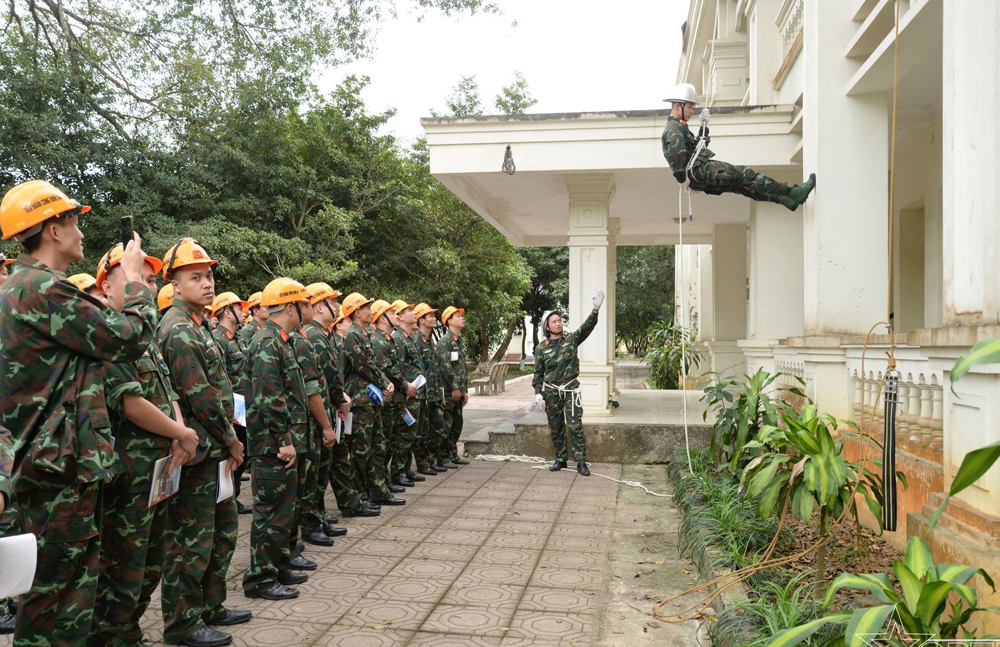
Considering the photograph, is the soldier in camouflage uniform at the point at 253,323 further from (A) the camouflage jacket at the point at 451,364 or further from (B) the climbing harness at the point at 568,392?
(B) the climbing harness at the point at 568,392

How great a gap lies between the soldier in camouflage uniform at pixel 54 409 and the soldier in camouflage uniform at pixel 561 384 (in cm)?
649

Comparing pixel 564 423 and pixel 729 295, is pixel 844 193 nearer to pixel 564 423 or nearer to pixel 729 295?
pixel 564 423

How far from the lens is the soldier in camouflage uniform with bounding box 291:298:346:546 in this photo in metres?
5.14

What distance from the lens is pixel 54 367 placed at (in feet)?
9.71

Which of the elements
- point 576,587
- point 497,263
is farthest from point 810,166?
point 497,263

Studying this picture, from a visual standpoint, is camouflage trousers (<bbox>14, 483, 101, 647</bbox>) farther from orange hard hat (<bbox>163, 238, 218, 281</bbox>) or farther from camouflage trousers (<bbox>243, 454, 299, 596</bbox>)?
camouflage trousers (<bbox>243, 454, 299, 596</bbox>)

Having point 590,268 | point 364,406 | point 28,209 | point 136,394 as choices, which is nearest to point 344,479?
point 364,406

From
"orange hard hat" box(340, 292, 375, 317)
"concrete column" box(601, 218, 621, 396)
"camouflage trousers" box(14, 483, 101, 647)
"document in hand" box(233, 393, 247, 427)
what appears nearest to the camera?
"camouflage trousers" box(14, 483, 101, 647)

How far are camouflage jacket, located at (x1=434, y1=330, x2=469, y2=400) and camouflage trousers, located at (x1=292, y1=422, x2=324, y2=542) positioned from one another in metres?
3.45

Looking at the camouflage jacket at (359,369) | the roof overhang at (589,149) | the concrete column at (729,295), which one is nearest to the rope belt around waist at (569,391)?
the camouflage jacket at (359,369)

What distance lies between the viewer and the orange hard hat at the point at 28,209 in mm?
2957

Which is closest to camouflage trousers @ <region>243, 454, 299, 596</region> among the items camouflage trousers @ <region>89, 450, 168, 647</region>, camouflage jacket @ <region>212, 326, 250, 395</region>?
camouflage trousers @ <region>89, 450, 168, 647</region>

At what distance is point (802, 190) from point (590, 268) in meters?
4.19

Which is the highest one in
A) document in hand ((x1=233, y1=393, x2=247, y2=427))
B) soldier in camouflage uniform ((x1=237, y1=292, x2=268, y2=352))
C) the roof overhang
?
the roof overhang
